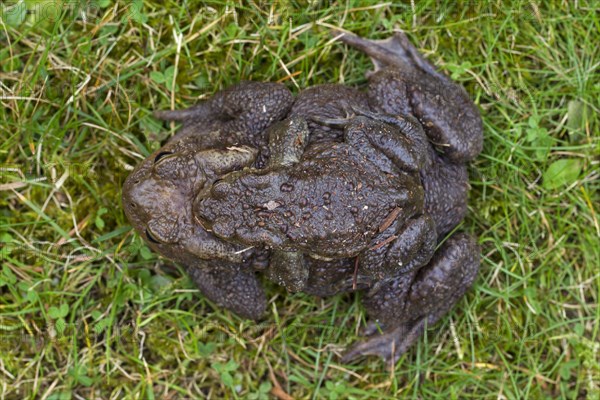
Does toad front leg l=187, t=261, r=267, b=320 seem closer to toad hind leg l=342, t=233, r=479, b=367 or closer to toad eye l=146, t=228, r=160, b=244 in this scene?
toad eye l=146, t=228, r=160, b=244

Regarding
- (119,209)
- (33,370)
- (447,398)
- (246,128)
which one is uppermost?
(246,128)

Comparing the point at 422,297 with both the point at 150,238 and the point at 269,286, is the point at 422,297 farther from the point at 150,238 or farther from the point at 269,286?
the point at 150,238

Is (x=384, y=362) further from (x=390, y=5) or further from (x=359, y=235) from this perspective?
(x=390, y=5)

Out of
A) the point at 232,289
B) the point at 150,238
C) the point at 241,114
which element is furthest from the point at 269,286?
the point at 241,114

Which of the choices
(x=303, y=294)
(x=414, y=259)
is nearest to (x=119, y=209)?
(x=303, y=294)

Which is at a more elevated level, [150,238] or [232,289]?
[150,238]
